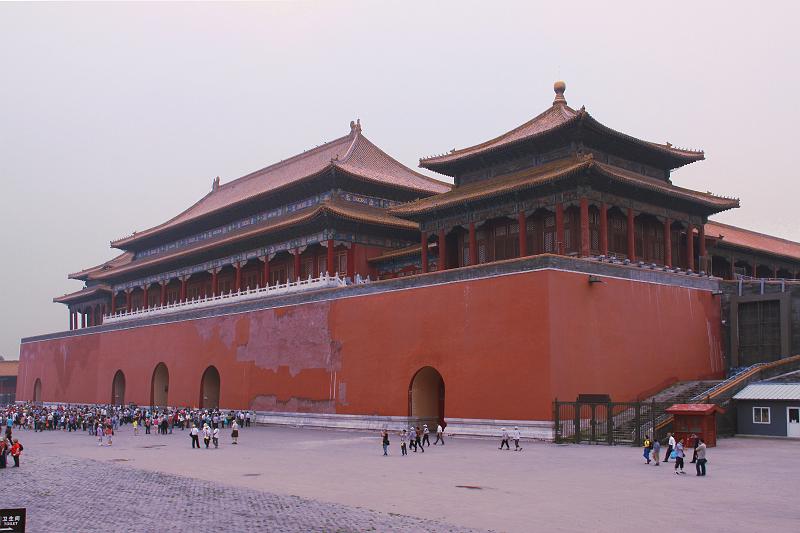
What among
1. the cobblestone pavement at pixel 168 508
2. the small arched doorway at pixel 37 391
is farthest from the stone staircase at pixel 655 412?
the small arched doorway at pixel 37 391

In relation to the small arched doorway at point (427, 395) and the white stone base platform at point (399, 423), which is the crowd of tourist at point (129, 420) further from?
the small arched doorway at point (427, 395)

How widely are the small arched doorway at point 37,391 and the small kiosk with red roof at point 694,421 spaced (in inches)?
2210

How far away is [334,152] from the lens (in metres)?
50.6

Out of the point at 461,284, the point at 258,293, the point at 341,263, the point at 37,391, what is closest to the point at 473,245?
the point at 461,284

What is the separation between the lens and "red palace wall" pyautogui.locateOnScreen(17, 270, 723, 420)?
28.8m

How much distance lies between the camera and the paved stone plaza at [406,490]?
13469 millimetres

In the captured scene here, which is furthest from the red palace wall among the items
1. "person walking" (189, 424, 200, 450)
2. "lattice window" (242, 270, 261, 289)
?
"person walking" (189, 424, 200, 450)

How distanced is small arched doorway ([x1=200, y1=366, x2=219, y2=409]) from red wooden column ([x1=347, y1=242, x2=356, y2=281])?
10.2 meters

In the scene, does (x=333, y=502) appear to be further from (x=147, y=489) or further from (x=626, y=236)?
(x=626, y=236)

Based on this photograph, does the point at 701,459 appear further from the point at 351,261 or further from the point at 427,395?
the point at 351,261

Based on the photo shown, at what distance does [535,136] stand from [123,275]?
38556 mm

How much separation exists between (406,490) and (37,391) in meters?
58.9

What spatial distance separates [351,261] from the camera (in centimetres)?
4256

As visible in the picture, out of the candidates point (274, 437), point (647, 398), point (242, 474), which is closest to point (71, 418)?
point (274, 437)
